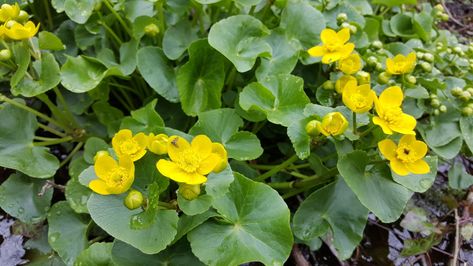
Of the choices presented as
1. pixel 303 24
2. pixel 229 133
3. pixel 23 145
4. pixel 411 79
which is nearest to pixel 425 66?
pixel 411 79

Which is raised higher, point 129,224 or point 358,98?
point 358,98

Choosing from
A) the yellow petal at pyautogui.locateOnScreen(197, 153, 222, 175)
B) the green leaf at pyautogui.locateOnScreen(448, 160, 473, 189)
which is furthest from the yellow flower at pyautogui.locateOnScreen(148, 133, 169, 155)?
the green leaf at pyautogui.locateOnScreen(448, 160, 473, 189)

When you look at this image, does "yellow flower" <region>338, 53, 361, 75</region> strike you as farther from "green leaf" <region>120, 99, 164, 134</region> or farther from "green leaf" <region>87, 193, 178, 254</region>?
"green leaf" <region>87, 193, 178, 254</region>

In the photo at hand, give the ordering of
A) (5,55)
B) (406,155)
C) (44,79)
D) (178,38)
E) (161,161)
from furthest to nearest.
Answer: (178,38) < (44,79) < (5,55) < (406,155) < (161,161)

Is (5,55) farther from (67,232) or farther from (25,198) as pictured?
(67,232)

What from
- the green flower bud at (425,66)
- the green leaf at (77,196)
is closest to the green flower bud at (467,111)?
the green flower bud at (425,66)

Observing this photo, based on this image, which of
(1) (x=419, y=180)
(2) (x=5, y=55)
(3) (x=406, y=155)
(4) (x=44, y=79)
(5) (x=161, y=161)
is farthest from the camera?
(4) (x=44, y=79)

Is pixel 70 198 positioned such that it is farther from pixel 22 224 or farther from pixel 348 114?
pixel 348 114
